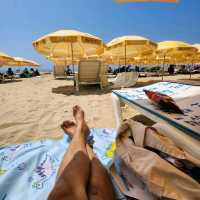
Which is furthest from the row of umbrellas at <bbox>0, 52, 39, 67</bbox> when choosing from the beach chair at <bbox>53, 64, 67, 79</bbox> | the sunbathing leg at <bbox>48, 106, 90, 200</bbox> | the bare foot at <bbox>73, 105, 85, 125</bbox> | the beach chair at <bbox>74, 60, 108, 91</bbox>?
the sunbathing leg at <bbox>48, 106, 90, 200</bbox>

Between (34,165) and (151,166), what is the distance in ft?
3.62

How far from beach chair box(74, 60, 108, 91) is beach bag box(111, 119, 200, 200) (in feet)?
16.2

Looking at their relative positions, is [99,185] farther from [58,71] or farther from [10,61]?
[10,61]

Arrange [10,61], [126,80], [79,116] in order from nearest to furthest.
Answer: [79,116], [126,80], [10,61]

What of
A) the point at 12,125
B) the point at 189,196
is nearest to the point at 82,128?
the point at 189,196

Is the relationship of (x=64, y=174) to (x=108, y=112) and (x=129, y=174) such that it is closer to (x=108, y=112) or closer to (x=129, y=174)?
(x=129, y=174)

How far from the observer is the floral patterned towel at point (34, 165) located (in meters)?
1.22

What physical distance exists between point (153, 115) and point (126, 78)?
5.03 metres

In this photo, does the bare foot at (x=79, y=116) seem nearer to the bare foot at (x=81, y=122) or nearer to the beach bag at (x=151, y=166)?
the bare foot at (x=81, y=122)

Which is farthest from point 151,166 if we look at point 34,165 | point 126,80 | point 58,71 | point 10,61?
point 10,61

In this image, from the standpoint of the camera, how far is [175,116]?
1477mm

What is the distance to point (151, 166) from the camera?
0.82m

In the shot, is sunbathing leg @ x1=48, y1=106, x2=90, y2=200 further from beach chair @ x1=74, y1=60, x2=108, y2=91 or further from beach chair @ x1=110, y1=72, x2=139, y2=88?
beach chair @ x1=110, y1=72, x2=139, y2=88

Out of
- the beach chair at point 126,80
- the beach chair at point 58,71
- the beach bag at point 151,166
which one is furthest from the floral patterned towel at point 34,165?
the beach chair at point 58,71
